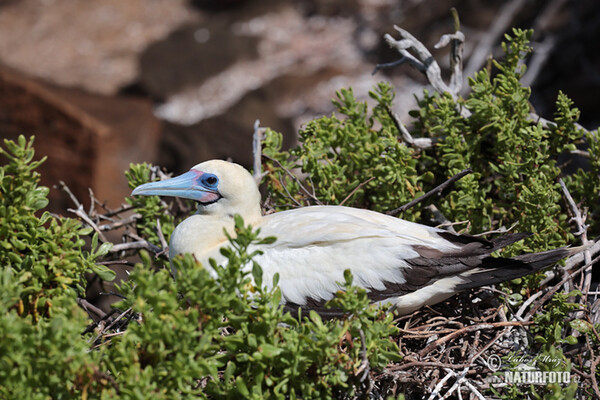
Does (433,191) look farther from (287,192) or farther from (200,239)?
(200,239)

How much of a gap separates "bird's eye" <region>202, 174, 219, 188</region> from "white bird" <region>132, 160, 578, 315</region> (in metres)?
0.01

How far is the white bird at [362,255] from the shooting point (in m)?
3.40

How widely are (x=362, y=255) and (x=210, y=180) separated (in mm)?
897

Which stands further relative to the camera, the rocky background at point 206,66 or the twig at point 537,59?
the rocky background at point 206,66

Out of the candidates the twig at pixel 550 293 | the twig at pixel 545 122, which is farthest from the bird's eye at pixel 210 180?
the twig at pixel 545 122

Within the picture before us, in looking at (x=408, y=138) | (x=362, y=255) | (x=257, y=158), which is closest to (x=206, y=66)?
(x=257, y=158)

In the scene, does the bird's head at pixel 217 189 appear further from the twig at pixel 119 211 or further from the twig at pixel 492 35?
the twig at pixel 492 35

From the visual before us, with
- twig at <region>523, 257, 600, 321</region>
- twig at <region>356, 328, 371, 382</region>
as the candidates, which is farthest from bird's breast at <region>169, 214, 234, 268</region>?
twig at <region>523, 257, 600, 321</region>

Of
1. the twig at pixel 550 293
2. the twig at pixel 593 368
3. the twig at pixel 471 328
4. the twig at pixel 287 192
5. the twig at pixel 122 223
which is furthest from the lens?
the twig at pixel 122 223

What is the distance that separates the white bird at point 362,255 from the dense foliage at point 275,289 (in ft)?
0.57

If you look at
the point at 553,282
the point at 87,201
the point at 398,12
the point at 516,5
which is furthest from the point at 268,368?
the point at 398,12

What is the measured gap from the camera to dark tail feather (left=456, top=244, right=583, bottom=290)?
134 inches

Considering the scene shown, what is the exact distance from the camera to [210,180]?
371 cm

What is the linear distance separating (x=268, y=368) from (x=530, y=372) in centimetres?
120
